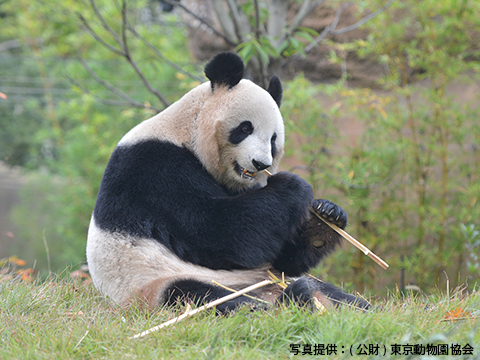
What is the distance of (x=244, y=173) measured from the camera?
2836 millimetres

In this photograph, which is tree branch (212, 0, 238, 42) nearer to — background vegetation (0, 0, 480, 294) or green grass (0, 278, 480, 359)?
background vegetation (0, 0, 480, 294)

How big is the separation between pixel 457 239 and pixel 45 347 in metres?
4.83

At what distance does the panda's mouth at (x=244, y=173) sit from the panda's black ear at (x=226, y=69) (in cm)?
53

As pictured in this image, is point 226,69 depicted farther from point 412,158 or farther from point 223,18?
point 412,158

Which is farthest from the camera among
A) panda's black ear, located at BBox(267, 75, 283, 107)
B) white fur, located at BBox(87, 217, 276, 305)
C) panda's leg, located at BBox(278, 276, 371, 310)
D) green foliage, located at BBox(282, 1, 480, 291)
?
green foliage, located at BBox(282, 1, 480, 291)

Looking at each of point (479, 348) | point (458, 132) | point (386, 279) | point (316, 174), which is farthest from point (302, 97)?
point (479, 348)

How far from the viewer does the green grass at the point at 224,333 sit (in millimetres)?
1991

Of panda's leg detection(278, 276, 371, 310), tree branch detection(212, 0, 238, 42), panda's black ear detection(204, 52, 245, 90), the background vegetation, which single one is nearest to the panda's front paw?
panda's leg detection(278, 276, 371, 310)

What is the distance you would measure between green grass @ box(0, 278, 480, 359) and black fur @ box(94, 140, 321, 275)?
1.33 ft

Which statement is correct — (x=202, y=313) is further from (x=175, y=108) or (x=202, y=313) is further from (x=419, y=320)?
(x=175, y=108)

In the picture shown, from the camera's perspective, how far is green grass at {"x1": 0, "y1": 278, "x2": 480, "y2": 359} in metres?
1.99

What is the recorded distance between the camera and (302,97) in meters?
5.11

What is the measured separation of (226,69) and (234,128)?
0.41 meters

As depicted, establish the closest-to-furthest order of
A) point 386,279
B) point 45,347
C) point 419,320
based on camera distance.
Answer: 1. point 45,347
2. point 419,320
3. point 386,279
